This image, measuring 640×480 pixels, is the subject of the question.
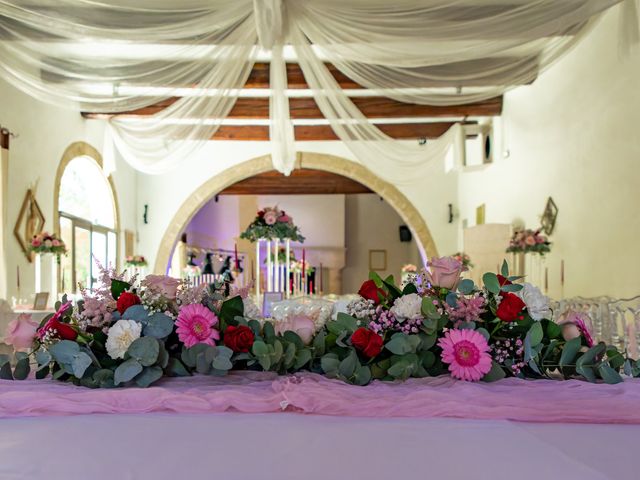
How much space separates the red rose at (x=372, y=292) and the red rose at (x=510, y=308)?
292mm

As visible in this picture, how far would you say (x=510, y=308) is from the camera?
140 centimetres

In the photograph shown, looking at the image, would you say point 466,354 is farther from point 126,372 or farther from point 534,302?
point 126,372

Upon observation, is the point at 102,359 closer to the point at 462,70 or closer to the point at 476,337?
the point at 476,337

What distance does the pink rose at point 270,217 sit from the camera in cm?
684

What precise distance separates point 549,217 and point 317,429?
5.76m

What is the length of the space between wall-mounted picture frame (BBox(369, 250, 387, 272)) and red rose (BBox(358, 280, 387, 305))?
14345 millimetres

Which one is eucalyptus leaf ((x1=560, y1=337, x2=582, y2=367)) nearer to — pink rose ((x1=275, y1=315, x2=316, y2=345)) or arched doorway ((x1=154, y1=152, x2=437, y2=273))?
pink rose ((x1=275, y1=315, x2=316, y2=345))

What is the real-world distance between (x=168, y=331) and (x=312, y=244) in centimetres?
1391

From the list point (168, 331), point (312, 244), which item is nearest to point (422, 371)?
point (168, 331)

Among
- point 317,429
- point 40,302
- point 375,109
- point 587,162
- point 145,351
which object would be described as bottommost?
point 40,302

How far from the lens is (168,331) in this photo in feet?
4.50

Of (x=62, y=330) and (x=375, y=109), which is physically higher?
(x=375, y=109)

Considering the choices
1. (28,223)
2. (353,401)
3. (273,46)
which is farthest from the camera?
(28,223)

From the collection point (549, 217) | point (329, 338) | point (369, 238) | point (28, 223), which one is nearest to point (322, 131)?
point (549, 217)
